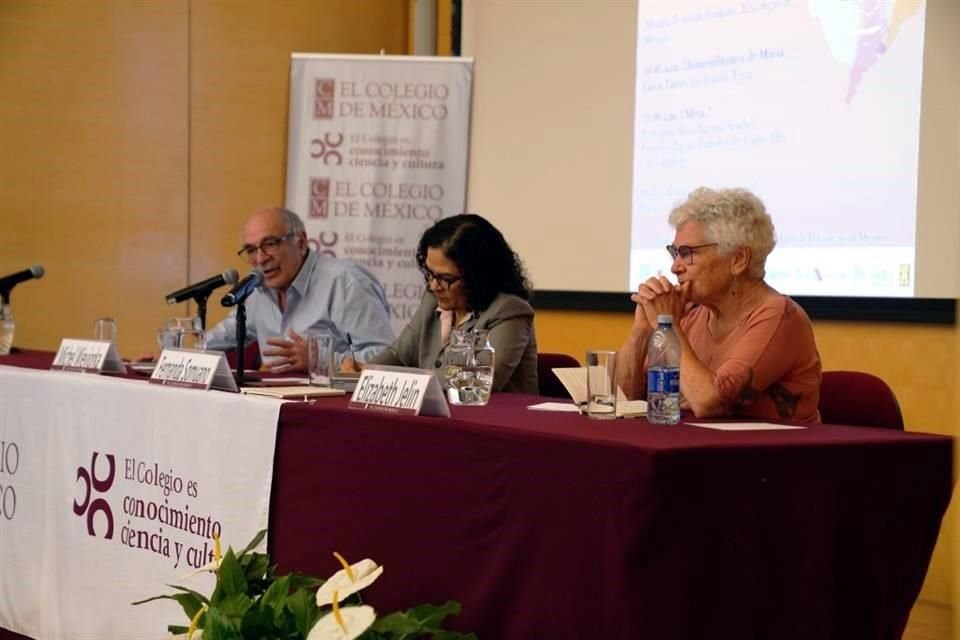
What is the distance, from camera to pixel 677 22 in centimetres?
489

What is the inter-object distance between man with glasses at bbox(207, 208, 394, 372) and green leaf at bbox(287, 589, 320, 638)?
2.01m

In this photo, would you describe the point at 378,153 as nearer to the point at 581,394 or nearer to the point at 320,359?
the point at 320,359

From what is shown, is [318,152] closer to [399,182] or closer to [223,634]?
[399,182]

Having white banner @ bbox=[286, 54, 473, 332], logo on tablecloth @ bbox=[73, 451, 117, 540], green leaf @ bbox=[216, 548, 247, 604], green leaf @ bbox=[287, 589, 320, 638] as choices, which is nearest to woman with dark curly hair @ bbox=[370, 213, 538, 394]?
logo on tablecloth @ bbox=[73, 451, 117, 540]

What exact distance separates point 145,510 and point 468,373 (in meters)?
0.81

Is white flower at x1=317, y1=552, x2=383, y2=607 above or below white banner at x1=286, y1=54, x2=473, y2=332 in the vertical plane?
below

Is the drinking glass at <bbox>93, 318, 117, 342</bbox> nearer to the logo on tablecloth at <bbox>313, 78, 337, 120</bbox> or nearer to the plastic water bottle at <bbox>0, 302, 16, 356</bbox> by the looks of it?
the plastic water bottle at <bbox>0, 302, 16, 356</bbox>

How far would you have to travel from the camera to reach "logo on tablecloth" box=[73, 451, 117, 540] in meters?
2.96

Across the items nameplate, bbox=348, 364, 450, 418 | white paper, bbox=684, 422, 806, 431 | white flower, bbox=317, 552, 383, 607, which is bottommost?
white flower, bbox=317, 552, 383, 607

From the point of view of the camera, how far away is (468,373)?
8.68 feet

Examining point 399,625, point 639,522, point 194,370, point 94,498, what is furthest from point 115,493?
point 639,522

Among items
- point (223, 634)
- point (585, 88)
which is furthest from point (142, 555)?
point (585, 88)

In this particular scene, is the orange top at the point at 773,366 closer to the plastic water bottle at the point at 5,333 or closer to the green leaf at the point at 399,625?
the green leaf at the point at 399,625

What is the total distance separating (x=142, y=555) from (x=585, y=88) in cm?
312
